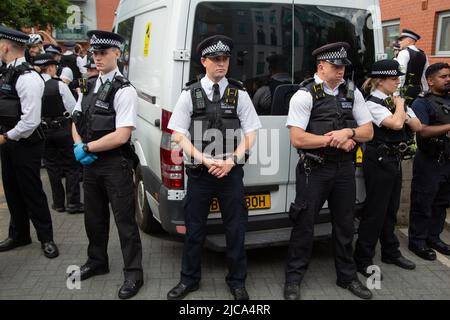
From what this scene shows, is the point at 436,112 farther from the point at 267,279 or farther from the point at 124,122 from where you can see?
the point at 124,122

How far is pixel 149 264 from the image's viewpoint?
4125mm

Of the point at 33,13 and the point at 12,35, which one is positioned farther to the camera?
the point at 33,13

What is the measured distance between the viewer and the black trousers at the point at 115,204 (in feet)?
11.4

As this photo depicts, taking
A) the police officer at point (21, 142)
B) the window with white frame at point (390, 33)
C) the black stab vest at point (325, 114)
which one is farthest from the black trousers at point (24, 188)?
the window with white frame at point (390, 33)

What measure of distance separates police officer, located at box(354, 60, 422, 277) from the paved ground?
377mm

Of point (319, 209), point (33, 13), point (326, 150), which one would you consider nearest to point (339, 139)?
point (326, 150)

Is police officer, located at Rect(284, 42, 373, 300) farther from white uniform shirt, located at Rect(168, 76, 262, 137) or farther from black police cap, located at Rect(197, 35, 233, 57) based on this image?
black police cap, located at Rect(197, 35, 233, 57)

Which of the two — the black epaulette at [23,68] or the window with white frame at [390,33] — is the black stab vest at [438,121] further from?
the window with white frame at [390,33]

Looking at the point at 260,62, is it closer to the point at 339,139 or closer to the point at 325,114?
the point at 325,114

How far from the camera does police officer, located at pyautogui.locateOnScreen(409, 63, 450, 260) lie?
408 centimetres

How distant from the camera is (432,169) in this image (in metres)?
4.22

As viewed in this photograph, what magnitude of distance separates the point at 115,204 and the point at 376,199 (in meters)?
2.25

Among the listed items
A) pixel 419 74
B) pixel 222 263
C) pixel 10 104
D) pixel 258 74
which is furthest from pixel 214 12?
pixel 419 74

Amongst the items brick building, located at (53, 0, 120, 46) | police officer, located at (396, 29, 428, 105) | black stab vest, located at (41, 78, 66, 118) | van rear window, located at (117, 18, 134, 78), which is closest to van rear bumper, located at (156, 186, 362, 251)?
van rear window, located at (117, 18, 134, 78)
